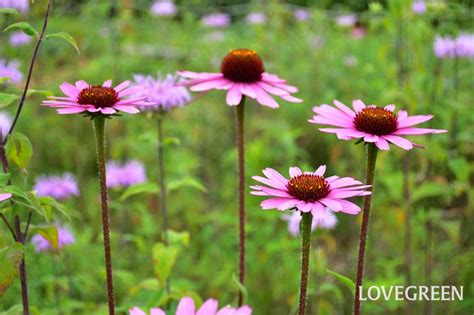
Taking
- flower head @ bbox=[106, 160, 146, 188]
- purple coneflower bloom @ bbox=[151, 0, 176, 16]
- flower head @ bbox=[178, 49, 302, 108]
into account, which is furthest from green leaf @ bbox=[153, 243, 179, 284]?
purple coneflower bloom @ bbox=[151, 0, 176, 16]

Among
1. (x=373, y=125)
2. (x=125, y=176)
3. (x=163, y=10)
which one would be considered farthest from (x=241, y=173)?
(x=163, y=10)

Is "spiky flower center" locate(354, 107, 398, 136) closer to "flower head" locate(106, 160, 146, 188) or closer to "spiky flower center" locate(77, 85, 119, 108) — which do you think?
"spiky flower center" locate(77, 85, 119, 108)

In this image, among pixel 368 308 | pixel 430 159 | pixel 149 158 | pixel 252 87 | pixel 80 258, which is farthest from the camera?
pixel 149 158

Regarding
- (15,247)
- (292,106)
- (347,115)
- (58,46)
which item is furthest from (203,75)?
(58,46)

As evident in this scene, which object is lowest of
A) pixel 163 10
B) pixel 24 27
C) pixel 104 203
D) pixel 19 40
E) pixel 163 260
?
pixel 163 260

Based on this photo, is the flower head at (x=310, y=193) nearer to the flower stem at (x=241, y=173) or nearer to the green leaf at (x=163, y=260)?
the flower stem at (x=241, y=173)

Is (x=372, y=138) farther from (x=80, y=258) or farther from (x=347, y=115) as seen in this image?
(x=80, y=258)

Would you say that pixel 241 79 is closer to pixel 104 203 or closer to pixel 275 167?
pixel 104 203
